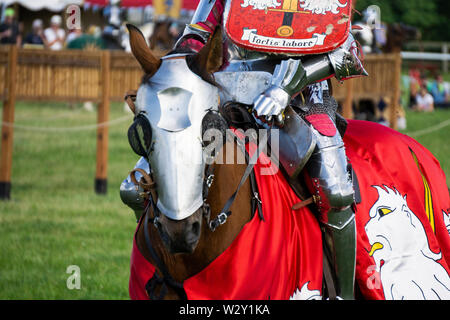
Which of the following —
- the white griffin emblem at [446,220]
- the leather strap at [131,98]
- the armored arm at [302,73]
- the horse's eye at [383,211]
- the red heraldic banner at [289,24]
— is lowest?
the white griffin emblem at [446,220]

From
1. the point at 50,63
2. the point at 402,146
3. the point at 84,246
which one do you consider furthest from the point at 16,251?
the point at 402,146

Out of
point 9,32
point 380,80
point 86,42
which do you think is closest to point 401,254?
point 380,80

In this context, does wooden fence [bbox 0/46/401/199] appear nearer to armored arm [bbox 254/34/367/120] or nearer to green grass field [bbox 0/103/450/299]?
green grass field [bbox 0/103/450/299]

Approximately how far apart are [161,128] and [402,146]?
190cm

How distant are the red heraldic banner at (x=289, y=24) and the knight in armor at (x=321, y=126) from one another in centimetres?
2

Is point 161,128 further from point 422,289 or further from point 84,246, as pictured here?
point 84,246

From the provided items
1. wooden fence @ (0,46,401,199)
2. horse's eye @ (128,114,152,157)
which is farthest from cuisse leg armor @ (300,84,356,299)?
wooden fence @ (0,46,401,199)

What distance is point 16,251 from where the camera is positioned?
6906 mm

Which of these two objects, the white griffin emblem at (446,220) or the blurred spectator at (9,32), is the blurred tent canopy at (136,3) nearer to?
the blurred spectator at (9,32)

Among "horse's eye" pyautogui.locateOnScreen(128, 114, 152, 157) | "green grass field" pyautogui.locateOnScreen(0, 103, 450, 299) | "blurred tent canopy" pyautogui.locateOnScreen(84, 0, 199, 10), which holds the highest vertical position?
"blurred tent canopy" pyautogui.locateOnScreen(84, 0, 199, 10)

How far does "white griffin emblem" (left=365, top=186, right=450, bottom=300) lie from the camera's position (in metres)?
3.78

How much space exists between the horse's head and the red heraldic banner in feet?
1.93

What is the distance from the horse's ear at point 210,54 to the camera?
9.62 feet

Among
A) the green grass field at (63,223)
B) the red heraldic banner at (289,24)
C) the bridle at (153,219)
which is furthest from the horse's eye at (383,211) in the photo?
the green grass field at (63,223)
